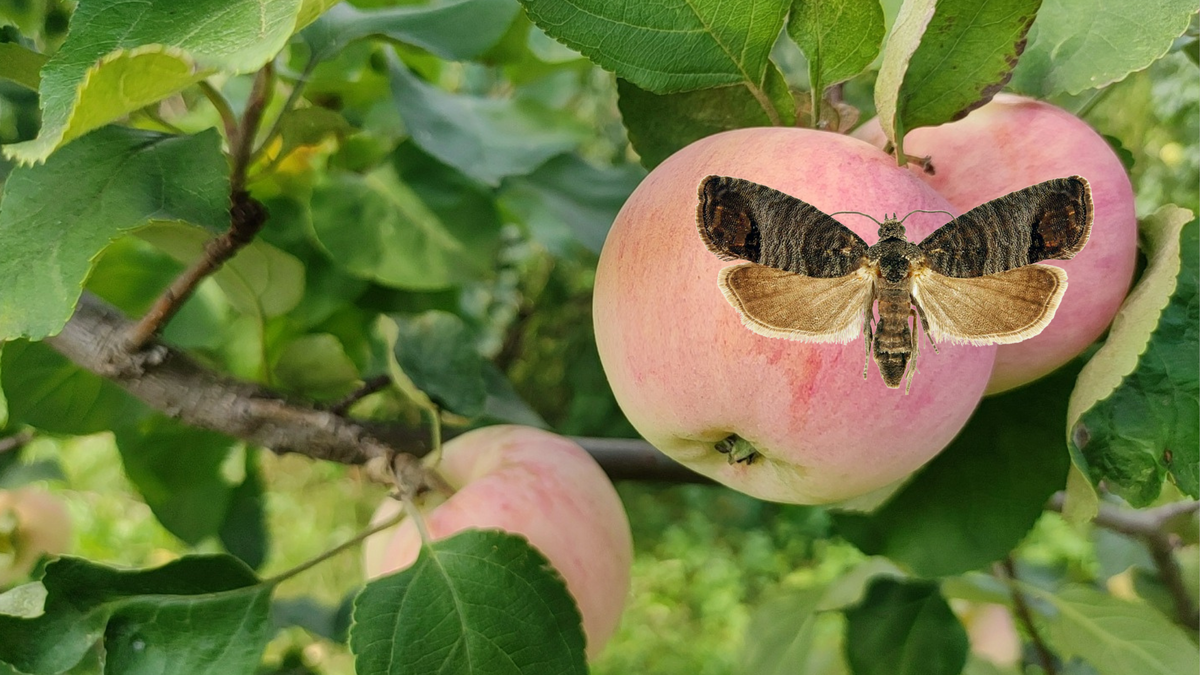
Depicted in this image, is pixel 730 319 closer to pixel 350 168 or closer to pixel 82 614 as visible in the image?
pixel 82 614

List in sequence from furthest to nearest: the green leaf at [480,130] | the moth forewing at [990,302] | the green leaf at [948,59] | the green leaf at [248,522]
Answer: the green leaf at [248,522], the green leaf at [480,130], the green leaf at [948,59], the moth forewing at [990,302]

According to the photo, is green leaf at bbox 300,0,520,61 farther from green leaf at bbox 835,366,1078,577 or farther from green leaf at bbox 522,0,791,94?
green leaf at bbox 835,366,1078,577

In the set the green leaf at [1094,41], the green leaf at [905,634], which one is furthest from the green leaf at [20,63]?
the green leaf at [905,634]

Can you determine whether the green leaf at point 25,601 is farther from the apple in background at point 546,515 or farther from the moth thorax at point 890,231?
the moth thorax at point 890,231

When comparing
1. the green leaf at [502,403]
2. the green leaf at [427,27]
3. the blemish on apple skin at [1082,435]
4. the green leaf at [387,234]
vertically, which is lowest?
the green leaf at [502,403]

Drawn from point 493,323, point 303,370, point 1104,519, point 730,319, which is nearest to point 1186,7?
point 730,319

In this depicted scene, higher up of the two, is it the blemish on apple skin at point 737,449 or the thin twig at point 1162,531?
the blemish on apple skin at point 737,449
